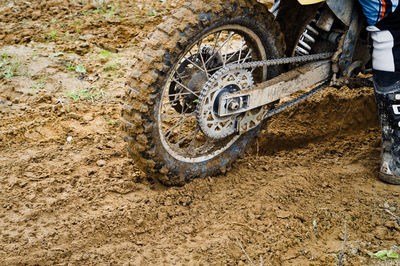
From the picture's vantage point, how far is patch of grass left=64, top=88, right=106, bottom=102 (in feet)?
12.8

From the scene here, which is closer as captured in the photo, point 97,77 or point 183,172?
point 183,172

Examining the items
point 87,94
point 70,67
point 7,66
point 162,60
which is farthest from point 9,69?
point 162,60

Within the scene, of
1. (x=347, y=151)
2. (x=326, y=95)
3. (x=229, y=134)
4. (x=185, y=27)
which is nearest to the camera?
(x=185, y=27)

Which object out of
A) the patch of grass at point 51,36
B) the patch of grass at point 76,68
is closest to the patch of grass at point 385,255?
the patch of grass at point 76,68

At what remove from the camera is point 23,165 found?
3.00 meters

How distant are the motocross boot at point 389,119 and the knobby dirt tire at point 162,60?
819mm

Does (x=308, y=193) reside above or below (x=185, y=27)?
below

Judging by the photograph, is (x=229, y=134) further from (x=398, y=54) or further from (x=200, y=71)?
(x=398, y=54)

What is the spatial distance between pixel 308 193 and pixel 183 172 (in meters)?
0.90

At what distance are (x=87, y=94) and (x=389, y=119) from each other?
9.10ft

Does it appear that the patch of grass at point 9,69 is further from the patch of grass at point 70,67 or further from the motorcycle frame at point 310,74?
the motorcycle frame at point 310,74

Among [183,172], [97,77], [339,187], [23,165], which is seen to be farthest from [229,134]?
[97,77]

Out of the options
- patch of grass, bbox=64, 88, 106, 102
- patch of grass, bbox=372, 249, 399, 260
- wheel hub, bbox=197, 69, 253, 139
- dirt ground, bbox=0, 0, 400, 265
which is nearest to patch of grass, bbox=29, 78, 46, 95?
dirt ground, bbox=0, 0, 400, 265

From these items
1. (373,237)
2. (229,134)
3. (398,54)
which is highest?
(398,54)
